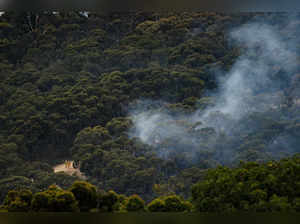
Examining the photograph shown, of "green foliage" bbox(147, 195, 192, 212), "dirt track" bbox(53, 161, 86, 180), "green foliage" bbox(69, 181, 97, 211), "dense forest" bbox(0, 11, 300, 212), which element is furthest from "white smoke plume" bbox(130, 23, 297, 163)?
"green foliage" bbox(69, 181, 97, 211)

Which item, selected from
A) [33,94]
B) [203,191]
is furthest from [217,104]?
[33,94]

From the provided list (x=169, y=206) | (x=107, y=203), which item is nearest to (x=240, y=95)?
(x=169, y=206)

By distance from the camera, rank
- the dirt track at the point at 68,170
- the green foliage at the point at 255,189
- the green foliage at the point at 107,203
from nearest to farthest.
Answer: the green foliage at the point at 255,189, the green foliage at the point at 107,203, the dirt track at the point at 68,170

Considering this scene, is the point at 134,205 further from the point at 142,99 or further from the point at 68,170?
the point at 142,99

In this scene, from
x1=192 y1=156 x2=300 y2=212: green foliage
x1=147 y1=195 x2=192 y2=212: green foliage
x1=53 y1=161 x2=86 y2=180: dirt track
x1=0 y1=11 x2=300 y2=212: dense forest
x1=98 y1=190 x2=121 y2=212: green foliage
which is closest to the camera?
x1=192 y1=156 x2=300 y2=212: green foliage

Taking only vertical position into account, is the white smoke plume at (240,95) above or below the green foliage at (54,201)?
above

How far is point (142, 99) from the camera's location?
20.9ft

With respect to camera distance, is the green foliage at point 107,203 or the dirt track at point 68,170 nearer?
the green foliage at point 107,203

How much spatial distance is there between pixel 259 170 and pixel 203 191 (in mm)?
652

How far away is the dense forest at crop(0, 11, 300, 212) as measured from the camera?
230 inches

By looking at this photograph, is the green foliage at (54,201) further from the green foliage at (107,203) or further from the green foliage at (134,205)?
the green foliage at (134,205)

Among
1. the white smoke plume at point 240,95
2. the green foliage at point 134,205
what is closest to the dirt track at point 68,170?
the white smoke plume at point 240,95

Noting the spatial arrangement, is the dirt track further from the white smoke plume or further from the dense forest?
the white smoke plume

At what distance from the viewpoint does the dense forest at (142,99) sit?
19.2 feet
